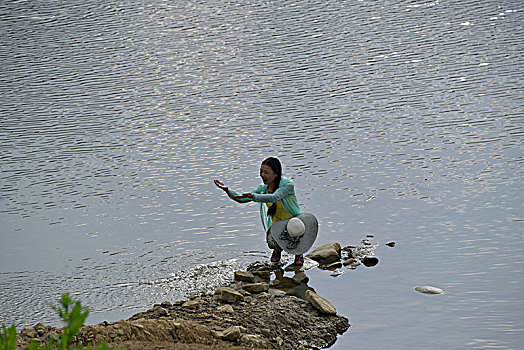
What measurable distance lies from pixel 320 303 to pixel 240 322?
864mm

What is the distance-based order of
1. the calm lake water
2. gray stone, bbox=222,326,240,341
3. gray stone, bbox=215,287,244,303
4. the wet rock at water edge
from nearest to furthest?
gray stone, bbox=222,326,240,341 < gray stone, bbox=215,287,244,303 < the wet rock at water edge < the calm lake water

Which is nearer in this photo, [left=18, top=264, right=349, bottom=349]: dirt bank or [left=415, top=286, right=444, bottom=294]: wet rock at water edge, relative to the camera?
[left=18, top=264, right=349, bottom=349]: dirt bank

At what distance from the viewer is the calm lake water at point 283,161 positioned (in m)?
7.83

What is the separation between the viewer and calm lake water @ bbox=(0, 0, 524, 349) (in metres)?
7.83

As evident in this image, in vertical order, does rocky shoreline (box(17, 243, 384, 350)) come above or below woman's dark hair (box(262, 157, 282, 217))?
below

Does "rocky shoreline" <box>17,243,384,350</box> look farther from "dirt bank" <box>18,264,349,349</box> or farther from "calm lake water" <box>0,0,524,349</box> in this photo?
"calm lake water" <box>0,0,524,349</box>


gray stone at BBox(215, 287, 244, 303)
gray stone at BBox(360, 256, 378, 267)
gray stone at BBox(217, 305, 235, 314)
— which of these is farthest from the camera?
gray stone at BBox(360, 256, 378, 267)

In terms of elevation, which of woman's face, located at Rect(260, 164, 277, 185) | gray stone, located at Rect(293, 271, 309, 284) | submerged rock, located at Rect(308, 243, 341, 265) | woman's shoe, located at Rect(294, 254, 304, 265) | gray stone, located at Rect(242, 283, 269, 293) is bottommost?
gray stone, located at Rect(242, 283, 269, 293)

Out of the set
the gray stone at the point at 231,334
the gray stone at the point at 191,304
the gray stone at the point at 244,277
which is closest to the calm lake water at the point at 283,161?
the gray stone at the point at 244,277

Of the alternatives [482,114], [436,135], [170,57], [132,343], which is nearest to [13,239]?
[132,343]

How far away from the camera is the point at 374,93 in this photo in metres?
16.3

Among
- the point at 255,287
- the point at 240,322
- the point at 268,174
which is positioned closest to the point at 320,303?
the point at 255,287

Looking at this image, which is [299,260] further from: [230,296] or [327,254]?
[230,296]

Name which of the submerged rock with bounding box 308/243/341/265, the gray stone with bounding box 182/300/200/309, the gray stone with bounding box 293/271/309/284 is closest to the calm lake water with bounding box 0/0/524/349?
the gray stone with bounding box 293/271/309/284
